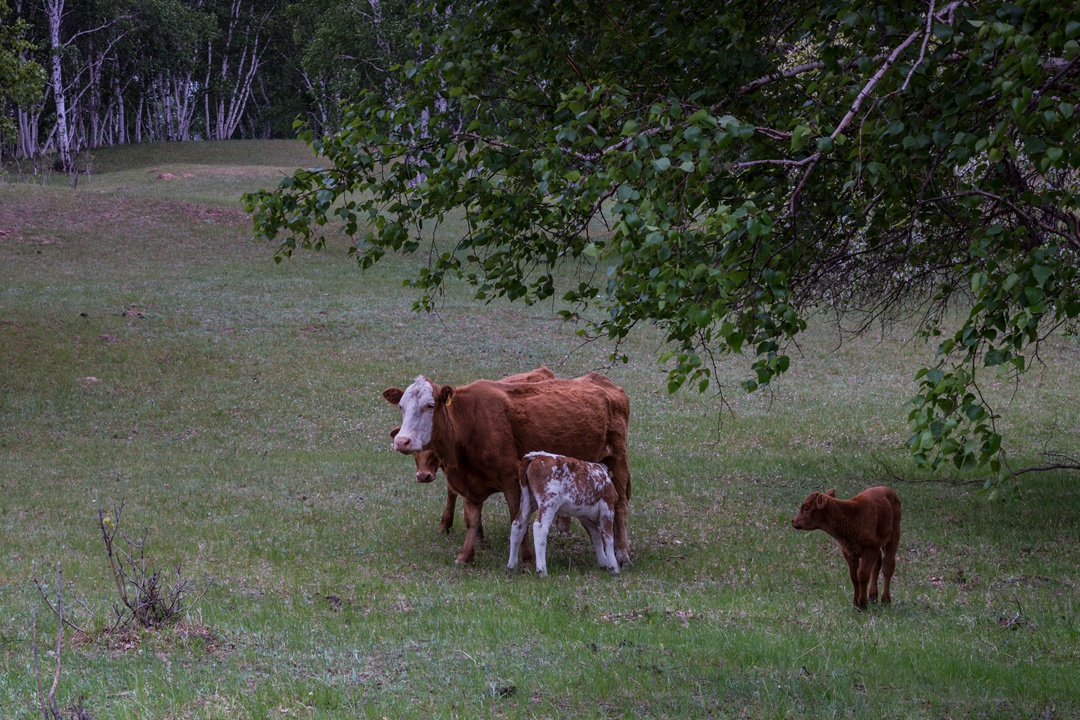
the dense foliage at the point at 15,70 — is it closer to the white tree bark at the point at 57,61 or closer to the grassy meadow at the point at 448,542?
the grassy meadow at the point at 448,542

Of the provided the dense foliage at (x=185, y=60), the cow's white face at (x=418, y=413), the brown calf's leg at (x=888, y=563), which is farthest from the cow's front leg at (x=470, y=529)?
the dense foliage at (x=185, y=60)

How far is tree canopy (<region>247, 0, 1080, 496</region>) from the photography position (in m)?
5.71

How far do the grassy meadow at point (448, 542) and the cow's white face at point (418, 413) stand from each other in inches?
53.6

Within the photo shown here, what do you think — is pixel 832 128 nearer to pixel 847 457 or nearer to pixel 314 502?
pixel 314 502

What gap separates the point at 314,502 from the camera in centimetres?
1409

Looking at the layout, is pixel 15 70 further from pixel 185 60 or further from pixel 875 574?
pixel 185 60

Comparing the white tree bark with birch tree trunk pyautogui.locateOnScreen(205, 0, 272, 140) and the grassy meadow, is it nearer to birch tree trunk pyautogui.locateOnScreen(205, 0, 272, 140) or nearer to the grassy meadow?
birch tree trunk pyautogui.locateOnScreen(205, 0, 272, 140)

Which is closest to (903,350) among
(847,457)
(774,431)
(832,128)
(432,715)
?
(774,431)

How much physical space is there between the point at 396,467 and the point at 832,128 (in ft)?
36.9

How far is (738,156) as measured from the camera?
324 inches

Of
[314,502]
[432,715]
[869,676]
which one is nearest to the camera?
[432,715]

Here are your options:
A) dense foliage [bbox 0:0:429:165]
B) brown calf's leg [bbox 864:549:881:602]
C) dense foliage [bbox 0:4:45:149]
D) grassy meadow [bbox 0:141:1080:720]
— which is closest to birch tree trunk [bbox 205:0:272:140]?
dense foliage [bbox 0:0:429:165]

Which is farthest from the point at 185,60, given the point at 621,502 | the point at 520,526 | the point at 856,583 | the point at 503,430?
the point at 856,583

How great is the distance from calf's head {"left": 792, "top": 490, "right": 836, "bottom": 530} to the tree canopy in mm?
1528
